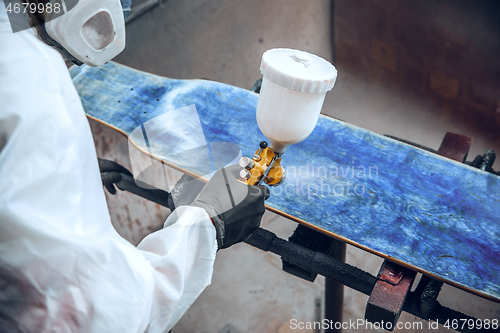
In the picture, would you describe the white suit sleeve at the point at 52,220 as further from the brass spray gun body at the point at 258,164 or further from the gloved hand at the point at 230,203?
the brass spray gun body at the point at 258,164

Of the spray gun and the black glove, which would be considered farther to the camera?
the black glove

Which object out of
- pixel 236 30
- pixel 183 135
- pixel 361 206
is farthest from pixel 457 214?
pixel 236 30

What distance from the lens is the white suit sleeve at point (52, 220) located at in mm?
580

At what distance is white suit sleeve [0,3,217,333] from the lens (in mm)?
580

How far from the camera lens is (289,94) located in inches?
35.4

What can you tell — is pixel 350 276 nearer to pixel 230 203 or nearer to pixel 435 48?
pixel 230 203

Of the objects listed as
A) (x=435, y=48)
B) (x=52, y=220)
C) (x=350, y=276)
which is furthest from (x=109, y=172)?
(x=435, y=48)

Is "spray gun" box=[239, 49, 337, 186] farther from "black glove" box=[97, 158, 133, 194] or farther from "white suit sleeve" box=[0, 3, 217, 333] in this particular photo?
"black glove" box=[97, 158, 133, 194]

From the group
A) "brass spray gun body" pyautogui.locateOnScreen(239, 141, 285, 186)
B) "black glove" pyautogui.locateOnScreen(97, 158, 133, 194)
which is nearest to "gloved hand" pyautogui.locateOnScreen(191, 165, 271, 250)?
"brass spray gun body" pyautogui.locateOnScreen(239, 141, 285, 186)

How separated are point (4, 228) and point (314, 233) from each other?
0.99 metres

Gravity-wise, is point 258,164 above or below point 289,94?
below

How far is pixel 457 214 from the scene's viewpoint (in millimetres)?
1289

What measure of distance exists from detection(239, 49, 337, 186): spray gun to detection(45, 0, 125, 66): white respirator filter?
0.42 meters

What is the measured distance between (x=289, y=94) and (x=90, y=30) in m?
0.53
